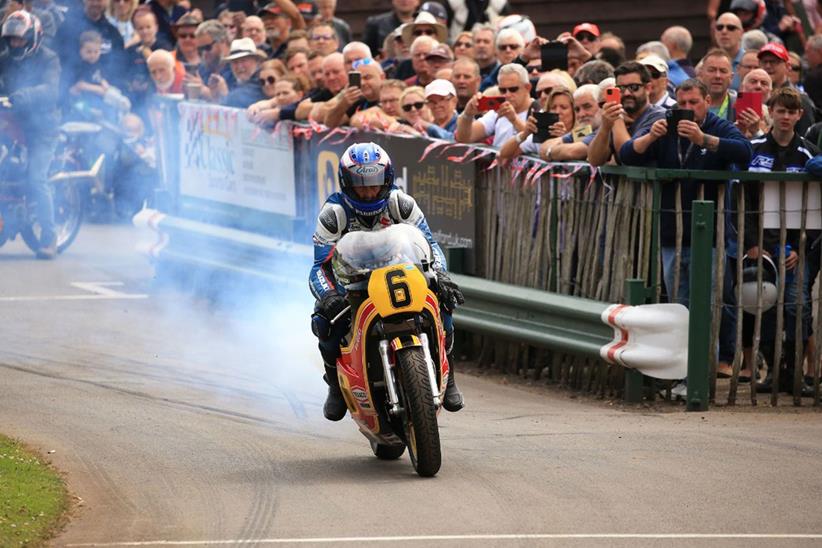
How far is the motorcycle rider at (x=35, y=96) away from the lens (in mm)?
16547

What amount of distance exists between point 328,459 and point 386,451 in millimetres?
325

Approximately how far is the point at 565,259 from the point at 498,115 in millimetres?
1434

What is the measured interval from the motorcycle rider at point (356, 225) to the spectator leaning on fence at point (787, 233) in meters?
2.66

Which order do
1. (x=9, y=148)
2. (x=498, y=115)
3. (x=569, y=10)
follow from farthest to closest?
(x=569, y=10) < (x=9, y=148) < (x=498, y=115)

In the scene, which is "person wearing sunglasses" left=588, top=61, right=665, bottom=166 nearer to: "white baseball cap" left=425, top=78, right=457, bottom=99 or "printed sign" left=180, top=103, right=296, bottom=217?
"white baseball cap" left=425, top=78, right=457, bottom=99

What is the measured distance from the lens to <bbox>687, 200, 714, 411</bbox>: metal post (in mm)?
10422

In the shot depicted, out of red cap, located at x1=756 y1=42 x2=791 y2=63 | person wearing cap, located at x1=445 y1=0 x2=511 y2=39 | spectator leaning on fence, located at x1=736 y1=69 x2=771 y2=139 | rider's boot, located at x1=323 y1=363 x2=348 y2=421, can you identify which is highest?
person wearing cap, located at x1=445 y1=0 x2=511 y2=39

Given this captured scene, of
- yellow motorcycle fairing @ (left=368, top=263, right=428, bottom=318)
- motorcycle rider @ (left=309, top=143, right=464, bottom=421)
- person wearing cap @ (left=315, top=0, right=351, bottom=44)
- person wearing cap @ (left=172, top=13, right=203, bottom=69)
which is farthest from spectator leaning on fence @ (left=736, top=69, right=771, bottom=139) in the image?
person wearing cap @ (left=172, top=13, right=203, bottom=69)

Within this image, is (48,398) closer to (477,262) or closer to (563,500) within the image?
(477,262)

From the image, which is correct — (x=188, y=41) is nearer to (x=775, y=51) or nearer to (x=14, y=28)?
(x=14, y=28)

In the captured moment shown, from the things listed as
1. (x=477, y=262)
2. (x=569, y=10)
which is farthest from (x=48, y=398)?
(x=569, y=10)

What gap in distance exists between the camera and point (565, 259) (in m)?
11.6

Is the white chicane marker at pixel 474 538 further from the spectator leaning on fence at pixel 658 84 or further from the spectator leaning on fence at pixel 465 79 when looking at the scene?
the spectator leaning on fence at pixel 465 79

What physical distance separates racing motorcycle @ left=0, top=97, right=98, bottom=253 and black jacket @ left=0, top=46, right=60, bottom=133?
0.12 m
